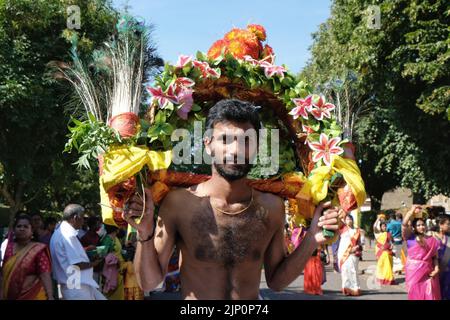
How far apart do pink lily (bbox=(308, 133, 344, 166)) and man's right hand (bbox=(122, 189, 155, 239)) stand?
1.02 m

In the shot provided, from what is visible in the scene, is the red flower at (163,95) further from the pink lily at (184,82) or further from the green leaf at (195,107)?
the green leaf at (195,107)

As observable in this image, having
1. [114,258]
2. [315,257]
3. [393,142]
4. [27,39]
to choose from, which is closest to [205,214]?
[114,258]

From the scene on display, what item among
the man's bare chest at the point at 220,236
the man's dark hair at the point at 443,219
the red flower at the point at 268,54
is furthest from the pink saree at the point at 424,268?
the man's bare chest at the point at 220,236

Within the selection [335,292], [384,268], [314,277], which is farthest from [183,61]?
[384,268]

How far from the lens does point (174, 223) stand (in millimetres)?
3240

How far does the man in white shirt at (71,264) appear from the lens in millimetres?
6566

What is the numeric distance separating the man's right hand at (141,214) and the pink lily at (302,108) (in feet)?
3.46

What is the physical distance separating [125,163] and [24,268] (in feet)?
10.7

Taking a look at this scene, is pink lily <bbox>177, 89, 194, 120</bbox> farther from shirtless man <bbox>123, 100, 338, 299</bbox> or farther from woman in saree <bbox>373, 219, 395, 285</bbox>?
woman in saree <bbox>373, 219, 395, 285</bbox>

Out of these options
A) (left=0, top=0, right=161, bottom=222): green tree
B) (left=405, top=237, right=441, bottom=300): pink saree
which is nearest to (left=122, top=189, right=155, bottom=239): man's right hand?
(left=405, top=237, right=441, bottom=300): pink saree

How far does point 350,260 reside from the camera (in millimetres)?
12375

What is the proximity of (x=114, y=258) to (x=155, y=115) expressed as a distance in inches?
219

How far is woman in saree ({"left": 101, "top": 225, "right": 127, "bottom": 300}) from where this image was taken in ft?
27.5

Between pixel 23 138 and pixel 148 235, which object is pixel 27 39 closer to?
pixel 23 138
